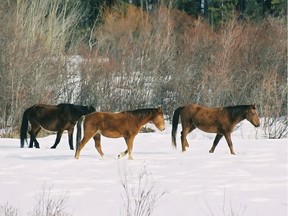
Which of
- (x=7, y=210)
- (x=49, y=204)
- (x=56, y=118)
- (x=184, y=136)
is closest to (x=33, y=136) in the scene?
(x=56, y=118)

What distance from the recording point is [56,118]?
13.9 m

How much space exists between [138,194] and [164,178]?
66.0 inches

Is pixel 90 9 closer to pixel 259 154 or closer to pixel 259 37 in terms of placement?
pixel 259 37

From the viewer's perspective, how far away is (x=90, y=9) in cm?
4203

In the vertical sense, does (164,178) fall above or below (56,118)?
below

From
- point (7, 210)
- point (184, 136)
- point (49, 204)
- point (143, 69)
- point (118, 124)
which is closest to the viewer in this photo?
point (49, 204)

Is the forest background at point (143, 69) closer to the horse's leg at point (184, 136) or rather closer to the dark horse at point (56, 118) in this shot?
the dark horse at point (56, 118)

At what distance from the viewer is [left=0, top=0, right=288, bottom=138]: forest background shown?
838 inches

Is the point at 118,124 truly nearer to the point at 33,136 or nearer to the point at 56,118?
the point at 56,118

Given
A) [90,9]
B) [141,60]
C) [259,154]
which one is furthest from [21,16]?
[90,9]

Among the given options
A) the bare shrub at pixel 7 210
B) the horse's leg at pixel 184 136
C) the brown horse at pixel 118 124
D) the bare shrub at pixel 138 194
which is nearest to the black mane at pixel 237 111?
the horse's leg at pixel 184 136

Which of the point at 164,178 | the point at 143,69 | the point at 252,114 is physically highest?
the point at 252,114

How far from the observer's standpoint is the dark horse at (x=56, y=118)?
13750 millimetres

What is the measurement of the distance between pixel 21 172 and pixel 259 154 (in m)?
4.38
